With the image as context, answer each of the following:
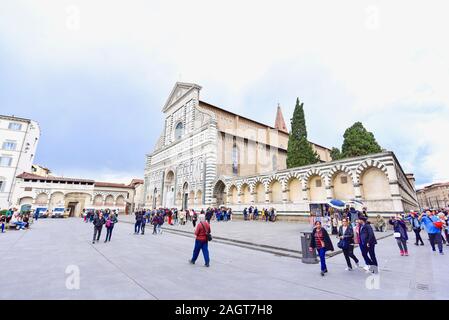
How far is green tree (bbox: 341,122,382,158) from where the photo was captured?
1125 inches

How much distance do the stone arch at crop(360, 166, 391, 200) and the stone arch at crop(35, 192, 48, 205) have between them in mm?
51695

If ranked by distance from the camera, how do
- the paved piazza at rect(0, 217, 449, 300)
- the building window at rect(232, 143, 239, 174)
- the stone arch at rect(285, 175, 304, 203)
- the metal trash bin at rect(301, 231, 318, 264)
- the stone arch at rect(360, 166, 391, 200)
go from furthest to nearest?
1. the building window at rect(232, 143, 239, 174)
2. the stone arch at rect(285, 175, 304, 203)
3. the stone arch at rect(360, 166, 391, 200)
4. the metal trash bin at rect(301, 231, 318, 264)
5. the paved piazza at rect(0, 217, 449, 300)

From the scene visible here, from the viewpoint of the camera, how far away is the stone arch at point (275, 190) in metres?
23.5

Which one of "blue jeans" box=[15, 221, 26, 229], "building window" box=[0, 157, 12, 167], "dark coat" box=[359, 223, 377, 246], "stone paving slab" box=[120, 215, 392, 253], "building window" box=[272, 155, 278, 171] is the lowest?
"blue jeans" box=[15, 221, 26, 229]

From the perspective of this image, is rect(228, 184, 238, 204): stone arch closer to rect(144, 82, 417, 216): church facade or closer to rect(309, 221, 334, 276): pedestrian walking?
rect(144, 82, 417, 216): church facade

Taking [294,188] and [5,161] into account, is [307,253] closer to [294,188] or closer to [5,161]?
[294,188]

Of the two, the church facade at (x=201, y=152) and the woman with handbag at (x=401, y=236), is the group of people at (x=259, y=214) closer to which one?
the church facade at (x=201, y=152)

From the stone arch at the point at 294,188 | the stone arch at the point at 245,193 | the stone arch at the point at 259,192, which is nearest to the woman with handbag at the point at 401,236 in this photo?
the stone arch at the point at 294,188

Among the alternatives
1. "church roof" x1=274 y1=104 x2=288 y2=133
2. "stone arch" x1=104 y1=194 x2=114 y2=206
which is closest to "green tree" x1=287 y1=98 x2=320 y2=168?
"church roof" x1=274 y1=104 x2=288 y2=133

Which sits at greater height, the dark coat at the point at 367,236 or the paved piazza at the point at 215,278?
the dark coat at the point at 367,236

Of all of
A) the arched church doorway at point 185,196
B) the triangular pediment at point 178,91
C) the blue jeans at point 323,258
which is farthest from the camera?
the triangular pediment at point 178,91

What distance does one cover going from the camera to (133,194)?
174ft

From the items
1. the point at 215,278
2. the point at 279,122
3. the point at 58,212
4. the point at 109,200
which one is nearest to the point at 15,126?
the point at 58,212

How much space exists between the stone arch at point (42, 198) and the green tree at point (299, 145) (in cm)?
4519
